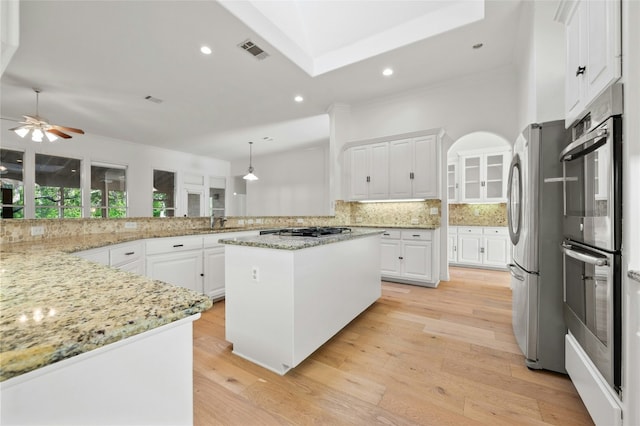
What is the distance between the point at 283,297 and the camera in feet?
5.75

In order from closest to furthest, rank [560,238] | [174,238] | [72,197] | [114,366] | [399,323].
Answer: [114,366] < [560,238] < [399,323] < [174,238] < [72,197]

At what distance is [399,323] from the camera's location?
8.41ft

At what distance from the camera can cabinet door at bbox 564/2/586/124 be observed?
142 cm

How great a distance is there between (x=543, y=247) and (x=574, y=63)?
1129mm

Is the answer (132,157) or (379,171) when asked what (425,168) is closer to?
(379,171)

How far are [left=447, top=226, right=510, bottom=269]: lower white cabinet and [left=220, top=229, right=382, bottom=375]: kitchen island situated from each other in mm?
3751

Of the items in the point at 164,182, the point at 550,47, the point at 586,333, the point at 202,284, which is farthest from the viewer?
the point at 164,182

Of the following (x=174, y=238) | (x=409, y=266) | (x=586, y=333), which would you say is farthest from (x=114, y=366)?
(x=409, y=266)

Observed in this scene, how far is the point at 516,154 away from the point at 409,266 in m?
2.18

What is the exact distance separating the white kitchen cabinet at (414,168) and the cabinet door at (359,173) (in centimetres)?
42

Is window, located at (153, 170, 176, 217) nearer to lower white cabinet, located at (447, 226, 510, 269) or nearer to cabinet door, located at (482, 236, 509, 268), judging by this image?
lower white cabinet, located at (447, 226, 510, 269)

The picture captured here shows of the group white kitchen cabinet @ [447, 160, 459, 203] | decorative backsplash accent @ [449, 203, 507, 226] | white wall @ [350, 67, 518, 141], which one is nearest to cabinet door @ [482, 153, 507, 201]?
A: decorative backsplash accent @ [449, 203, 507, 226]

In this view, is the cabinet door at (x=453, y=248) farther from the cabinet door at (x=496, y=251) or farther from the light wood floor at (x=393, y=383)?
the light wood floor at (x=393, y=383)

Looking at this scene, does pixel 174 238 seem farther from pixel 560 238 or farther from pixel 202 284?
pixel 560 238
